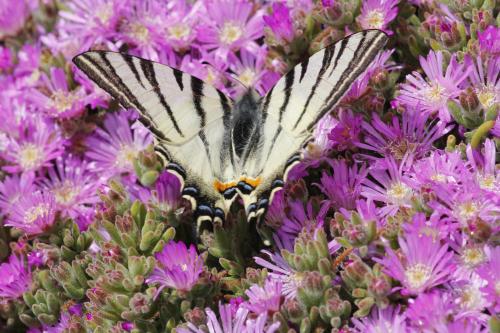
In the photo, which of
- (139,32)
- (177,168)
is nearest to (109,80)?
(177,168)

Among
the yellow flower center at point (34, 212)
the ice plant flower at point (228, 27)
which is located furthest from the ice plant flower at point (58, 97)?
the ice plant flower at point (228, 27)

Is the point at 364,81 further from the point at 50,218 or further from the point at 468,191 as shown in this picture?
the point at 50,218

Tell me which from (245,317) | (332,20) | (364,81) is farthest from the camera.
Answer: (332,20)

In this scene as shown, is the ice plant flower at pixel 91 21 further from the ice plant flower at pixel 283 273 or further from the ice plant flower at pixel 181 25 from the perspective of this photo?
the ice plant flower at pixel 283 273

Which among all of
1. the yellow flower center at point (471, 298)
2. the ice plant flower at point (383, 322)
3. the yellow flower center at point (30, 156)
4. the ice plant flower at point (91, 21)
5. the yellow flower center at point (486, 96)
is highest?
the ice plant flower at point (91, 21)

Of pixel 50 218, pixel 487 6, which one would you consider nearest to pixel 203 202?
pixel 50 218

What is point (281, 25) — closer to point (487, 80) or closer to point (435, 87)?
point (435, 87)
